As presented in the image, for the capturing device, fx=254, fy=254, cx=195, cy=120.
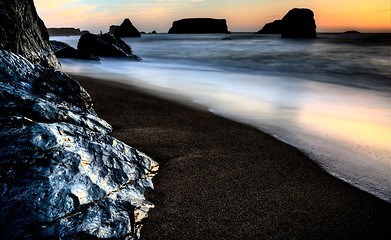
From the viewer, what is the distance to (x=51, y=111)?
2172 millimetres

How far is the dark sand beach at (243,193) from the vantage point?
1756 millimetres

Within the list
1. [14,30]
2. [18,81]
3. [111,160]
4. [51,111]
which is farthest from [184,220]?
[14,30]

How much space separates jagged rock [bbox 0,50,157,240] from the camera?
1.35 meters

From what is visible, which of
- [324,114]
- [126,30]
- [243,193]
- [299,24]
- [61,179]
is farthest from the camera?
[126,30]

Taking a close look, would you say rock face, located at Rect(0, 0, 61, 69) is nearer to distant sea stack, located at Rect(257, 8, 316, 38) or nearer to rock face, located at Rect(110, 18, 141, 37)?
distant sea stack, located at Rect(257, 8, 316, 38)

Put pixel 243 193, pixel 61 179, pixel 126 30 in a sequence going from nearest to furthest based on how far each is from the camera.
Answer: pixel 61 179 → pixel 243 193 → pixel 126 30

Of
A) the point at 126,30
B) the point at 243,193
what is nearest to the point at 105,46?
the point at 243,193

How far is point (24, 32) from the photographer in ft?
11.4

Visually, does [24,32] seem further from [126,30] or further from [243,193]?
[126,30]

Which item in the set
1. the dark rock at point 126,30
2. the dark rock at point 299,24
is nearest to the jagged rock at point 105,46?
the dark rock at point 299,24

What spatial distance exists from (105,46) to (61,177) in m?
14.8

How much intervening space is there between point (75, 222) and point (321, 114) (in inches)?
181

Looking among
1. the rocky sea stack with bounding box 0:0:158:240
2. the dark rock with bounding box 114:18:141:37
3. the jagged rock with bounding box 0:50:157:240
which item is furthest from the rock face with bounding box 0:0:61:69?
the dark rock with bounding box 114:18:141:37

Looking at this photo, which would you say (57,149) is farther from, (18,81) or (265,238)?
(265,238)
